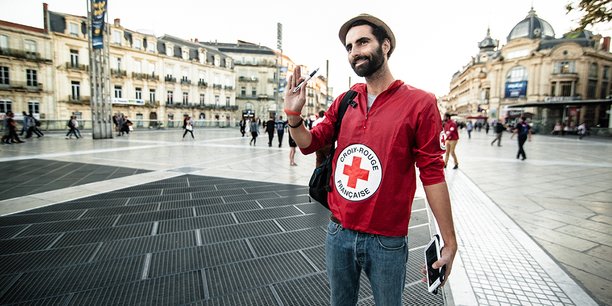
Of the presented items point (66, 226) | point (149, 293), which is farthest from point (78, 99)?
point (149, 293)

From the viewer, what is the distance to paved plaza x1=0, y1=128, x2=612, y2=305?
253cm

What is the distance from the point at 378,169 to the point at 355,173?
0.12 m

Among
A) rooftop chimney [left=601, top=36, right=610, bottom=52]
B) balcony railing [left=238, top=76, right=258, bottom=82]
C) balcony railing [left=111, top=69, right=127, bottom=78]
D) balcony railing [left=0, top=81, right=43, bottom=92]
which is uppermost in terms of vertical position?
rooftop chimney [left=601, top=36, right=610, bottom=52]

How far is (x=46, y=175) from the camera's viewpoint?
23.2 ft

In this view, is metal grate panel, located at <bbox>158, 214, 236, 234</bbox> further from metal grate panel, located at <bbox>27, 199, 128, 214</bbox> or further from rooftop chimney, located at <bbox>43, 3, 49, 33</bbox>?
rooftop chimney, located at <bbox>43, 3, 49, 33</bbox>

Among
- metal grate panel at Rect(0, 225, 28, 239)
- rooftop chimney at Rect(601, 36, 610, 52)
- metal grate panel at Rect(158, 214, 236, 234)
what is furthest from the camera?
rooftop chimney at Rect(601, 36, 610, 52)

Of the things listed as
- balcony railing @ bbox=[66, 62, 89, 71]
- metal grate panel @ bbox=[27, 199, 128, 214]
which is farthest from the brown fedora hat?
balcony railing @ bbox=[66, 62, 89, 71]

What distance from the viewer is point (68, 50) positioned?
1328 inches

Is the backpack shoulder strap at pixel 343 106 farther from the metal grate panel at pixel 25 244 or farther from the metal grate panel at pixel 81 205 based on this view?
the metal grate panel at pixel 81 205

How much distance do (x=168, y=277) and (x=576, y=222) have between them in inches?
214

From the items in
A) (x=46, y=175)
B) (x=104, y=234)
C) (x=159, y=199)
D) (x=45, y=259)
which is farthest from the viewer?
(x=46, y=175)

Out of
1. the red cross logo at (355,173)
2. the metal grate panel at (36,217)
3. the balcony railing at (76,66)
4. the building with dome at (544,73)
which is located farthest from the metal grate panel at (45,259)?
the building with dome at (544,73)

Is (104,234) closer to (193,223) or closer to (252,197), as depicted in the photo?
(193,223)

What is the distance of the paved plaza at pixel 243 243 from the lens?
2.53 metres
